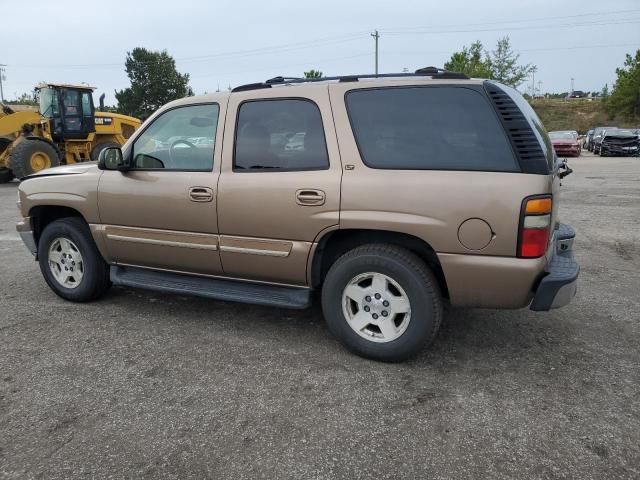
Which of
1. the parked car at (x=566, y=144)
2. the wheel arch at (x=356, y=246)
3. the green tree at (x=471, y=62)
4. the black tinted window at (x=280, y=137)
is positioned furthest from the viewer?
the green tree at (x=471, y=62)

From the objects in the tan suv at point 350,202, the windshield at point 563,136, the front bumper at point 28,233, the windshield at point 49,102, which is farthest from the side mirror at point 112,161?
the windshield at point 563,136

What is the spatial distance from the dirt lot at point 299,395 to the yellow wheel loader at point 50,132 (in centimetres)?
1095

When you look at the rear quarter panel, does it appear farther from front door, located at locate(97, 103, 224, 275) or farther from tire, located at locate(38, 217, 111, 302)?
tire, located at locate(38, 217, 111, 302)

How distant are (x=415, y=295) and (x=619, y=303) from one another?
95.8 inches

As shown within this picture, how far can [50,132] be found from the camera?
15461 mm

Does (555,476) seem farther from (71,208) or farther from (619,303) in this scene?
(71,208)

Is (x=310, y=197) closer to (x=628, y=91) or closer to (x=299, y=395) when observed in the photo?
(x=299, y=395)

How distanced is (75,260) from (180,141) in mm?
1572

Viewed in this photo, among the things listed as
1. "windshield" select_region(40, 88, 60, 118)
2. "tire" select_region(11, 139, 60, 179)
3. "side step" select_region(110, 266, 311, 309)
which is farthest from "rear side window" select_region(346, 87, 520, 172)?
"windshield" select_region(40, 88, 60, 118)

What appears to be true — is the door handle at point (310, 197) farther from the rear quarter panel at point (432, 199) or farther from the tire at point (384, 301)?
the tire at point (384, 301)

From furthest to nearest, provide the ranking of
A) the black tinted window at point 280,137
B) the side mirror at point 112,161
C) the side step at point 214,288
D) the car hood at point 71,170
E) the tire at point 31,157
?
the tire at point 31,157
the car hood at point 71,170
the side mirror at point 112,161
the side step at point 214,288
the black tinted window at point 280,137

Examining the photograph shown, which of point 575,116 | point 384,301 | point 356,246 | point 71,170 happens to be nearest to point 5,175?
point 71,170

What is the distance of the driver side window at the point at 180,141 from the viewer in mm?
3957

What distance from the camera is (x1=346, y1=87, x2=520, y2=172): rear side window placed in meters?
3.12
